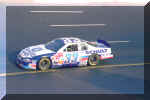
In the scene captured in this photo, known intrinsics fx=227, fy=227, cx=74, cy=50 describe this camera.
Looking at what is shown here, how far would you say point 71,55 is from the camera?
627 centimetres

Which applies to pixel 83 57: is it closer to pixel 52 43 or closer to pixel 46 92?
pixel 52 43

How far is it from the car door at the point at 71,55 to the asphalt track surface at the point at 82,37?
202 mm

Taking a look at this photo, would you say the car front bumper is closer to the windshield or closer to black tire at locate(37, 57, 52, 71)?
black tire at locate(37, 57, 52, 71)

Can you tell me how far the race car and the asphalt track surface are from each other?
143mm

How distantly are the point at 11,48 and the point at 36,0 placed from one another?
4.95 feet

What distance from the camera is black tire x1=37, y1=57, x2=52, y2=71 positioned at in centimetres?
617

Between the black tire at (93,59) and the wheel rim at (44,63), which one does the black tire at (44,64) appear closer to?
the wheel rim at (44,63)

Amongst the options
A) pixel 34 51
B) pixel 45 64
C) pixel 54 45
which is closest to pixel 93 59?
pixel 54 45

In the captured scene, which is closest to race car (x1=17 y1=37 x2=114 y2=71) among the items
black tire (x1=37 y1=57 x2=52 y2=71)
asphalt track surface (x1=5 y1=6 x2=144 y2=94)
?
black tire (x1=37 y1=57 x2=52 y2=71)

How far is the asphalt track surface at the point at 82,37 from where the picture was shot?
6.30m

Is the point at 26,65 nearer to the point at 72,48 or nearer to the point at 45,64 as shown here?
the point at 45,64

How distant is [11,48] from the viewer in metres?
6.34

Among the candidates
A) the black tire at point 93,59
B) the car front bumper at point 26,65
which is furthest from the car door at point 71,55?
the car front bumper at point 26,65
